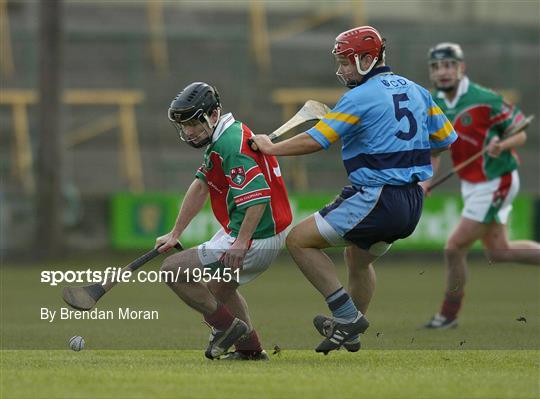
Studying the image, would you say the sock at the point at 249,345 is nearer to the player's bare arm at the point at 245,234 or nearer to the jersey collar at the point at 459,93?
the player's bare arm at the point at 245,234

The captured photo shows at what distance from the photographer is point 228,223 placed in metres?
7.73

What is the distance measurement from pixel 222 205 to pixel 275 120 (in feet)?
45.1

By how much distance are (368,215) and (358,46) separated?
100 cm

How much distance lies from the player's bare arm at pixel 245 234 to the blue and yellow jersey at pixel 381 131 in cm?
53

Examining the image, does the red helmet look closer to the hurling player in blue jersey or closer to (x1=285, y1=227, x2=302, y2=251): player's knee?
the hurling player in blue jersey

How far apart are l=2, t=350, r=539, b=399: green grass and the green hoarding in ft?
32.7

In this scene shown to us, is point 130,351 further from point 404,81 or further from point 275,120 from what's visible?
point 275,120

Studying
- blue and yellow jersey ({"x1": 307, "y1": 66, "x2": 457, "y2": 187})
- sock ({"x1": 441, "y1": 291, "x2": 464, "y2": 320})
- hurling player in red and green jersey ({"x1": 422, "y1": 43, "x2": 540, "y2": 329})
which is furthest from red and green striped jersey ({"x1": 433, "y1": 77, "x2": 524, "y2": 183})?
blue and yellow jersey ({"x1": 307, "y1": 66, "x2": 457, "y2": 187})

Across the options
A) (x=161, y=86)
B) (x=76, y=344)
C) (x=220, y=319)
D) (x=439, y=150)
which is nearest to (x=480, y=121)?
(x=439, y=150)

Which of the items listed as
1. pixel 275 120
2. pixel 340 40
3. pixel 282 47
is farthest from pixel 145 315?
pixel 282 47

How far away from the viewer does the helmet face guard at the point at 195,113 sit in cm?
751

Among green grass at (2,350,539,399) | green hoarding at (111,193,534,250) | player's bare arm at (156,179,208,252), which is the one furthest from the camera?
green hoarding at (111,193,534,250)

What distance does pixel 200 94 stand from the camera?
299 inches

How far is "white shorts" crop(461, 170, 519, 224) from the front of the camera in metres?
10.6
